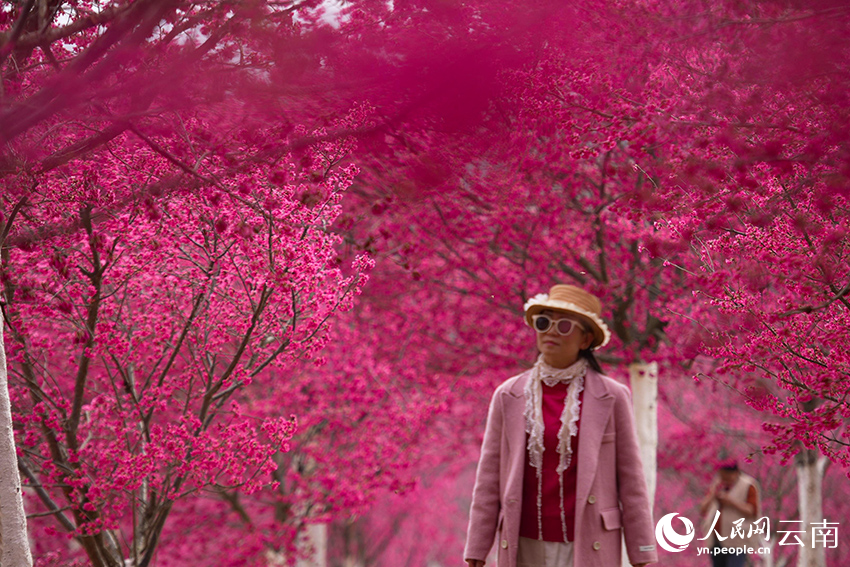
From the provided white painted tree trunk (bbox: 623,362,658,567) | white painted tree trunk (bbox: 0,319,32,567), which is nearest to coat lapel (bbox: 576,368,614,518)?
white painted tree trunk (bbox: 0,319,32,567)

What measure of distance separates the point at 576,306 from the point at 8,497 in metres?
2.91

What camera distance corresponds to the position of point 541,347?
13.6 feet

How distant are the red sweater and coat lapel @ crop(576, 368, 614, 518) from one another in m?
0.07

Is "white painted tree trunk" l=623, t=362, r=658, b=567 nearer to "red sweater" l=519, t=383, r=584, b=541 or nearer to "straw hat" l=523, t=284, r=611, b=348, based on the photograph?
"straw hat" l=523, t=284, r=611, b=348

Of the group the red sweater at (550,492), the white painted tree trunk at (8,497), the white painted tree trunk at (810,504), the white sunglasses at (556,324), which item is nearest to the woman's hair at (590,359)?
the white sunglasses at (556,324)

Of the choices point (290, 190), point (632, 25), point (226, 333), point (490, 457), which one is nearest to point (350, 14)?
point (290, 190)

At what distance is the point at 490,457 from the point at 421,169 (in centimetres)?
231

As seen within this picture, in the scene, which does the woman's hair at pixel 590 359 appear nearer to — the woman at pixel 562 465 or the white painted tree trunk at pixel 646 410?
the woman at pixel 562 465

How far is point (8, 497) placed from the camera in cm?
302

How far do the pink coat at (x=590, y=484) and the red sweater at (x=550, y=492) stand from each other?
85 millimetres

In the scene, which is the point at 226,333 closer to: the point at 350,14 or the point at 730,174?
the point at 350,14

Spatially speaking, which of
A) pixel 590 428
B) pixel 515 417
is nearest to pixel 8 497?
pixel 515 417

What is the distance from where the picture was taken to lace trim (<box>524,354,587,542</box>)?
3.88 metres

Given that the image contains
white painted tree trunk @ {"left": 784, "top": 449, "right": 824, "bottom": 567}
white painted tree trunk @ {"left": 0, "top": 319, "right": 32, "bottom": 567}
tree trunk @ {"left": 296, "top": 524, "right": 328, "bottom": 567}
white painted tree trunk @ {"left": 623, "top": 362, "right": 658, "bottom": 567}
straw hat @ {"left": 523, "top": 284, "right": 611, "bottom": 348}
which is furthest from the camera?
tree trunk @ {"left": 296, "top": 524, "right": 328, "bottom": 567}
